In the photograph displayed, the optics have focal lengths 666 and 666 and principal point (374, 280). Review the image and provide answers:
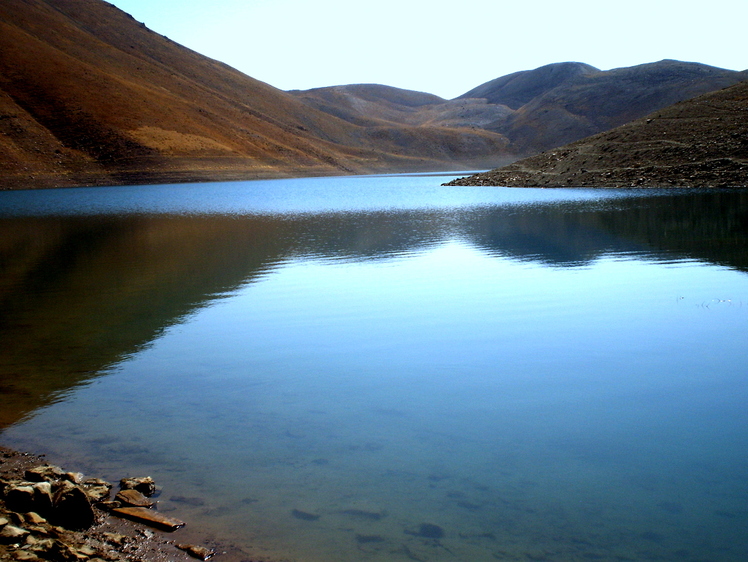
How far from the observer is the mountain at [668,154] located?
44.0 metres

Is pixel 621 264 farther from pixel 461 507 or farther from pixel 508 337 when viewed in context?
pixel 461 507

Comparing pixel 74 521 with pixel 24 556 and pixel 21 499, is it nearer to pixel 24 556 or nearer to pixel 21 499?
pixel 21 499

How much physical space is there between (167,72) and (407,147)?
5749 centimetres

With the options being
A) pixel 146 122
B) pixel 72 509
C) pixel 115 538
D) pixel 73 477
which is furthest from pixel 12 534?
pixel 146 122

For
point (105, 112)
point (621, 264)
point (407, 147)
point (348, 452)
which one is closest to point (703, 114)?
point (621, 264)

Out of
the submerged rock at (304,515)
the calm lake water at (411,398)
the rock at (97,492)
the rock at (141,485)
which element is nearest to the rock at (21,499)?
the rock at (97,492)

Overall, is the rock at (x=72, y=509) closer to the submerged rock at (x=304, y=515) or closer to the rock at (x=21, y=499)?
the rock at (x=21, y=499)

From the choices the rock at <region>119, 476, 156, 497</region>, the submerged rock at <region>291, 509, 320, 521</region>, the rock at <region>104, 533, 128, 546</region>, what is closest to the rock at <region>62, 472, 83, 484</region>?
the rock at <region>119, 476, 156, 497</region>

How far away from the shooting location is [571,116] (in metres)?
159

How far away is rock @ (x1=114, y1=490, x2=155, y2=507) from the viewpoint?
191 inches

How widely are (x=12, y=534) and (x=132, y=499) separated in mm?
921

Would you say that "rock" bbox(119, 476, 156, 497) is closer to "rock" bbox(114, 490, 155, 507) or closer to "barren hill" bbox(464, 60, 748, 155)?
"rock" bbox(114, 490, 155, 507)

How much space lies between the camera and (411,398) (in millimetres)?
7215

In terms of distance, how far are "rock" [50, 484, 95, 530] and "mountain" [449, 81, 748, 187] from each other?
4447cm
